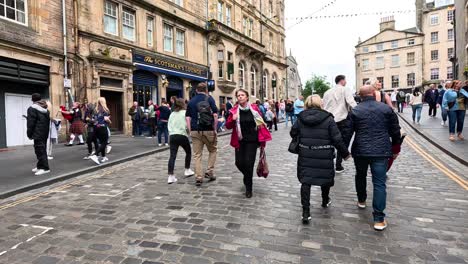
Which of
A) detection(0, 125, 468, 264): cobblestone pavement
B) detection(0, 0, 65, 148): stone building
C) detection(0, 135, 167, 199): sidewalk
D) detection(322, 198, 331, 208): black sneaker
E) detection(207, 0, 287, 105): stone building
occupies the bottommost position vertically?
detection(0, 125, 468, 264): cobblestone pavement

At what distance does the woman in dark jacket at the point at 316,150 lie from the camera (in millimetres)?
3875

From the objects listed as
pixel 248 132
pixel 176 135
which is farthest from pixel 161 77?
pixel 248 132

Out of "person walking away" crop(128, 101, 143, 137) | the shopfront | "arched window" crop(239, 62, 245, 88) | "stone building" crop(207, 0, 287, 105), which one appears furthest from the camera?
"arched window" crop(239, 62, 245, 88)

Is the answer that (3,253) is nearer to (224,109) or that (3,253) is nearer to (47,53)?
(47,53)

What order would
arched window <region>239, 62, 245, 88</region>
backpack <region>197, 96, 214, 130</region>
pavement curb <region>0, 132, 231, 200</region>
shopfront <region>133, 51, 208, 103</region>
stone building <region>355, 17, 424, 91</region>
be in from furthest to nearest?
stone building <region>355, 17, 424, 91</region> < arched window <region>239, 62, 245, 88</region> < shopfront <region>133, 51, 208, 103</region> < backpack <region>197, 96, 214, 130</region> < pavement curb <region>0, 132, 231, 200</region>

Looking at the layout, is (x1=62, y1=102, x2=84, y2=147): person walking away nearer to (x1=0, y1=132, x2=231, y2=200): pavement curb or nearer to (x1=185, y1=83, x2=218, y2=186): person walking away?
(x1=0, y1=132, x2=231, y2=200): pavement curb

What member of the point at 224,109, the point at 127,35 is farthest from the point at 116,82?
the point at 224,109

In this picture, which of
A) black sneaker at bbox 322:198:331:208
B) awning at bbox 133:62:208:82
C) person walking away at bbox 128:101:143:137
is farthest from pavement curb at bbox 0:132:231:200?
awning at bbox 133:62:208:82

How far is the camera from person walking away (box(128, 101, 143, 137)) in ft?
51.8

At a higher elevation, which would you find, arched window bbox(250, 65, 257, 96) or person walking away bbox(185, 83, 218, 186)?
arched window bbox(250, 65, 257, 96)

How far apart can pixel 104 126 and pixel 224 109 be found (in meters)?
11.3

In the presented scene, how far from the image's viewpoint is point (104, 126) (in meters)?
7.91

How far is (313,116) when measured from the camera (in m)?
3.95

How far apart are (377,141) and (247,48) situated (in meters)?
26.7
